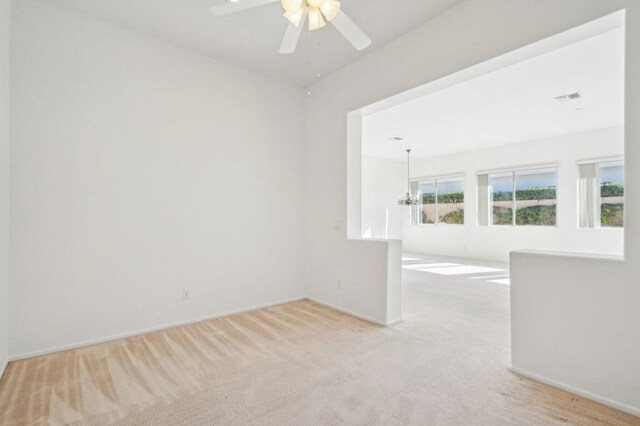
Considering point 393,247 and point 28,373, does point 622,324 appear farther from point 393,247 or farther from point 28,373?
point 28,373

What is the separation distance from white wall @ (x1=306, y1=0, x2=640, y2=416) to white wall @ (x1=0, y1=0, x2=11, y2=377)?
3.21m

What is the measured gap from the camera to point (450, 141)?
7453 millimetres

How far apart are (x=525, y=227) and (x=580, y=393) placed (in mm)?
6697

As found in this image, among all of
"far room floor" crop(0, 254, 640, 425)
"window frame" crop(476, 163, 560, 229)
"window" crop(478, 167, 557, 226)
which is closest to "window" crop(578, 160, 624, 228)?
"window frame" crop(476, 163, 560, 229)

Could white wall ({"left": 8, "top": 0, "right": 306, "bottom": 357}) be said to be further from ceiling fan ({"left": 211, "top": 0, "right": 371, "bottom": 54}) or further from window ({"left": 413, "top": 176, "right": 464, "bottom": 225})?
window ({"left": 413, "top": 176, "right": 464, "bottom": 225})

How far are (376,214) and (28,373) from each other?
341 inches

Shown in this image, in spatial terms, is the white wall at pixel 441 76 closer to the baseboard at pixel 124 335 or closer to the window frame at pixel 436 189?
the baseboard at pixel 124 335

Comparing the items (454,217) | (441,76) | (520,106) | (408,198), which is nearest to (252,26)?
(441,76)

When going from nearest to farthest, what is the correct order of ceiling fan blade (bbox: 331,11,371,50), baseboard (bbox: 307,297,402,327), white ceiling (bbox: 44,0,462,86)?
1. ceiling fan blade (bbox: 331,11,371,50)
2. white ceiling (bbox: 44,0,462,86)
3. baseboard (bbox: 307,297,402,327)

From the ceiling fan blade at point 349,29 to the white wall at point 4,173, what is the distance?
8.77 ft

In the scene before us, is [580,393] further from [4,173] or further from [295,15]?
[4,173]

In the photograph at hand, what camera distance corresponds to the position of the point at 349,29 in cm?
214

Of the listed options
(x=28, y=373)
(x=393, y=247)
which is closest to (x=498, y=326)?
(x=393, y=247)

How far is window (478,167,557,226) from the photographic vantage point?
7.36 metres
